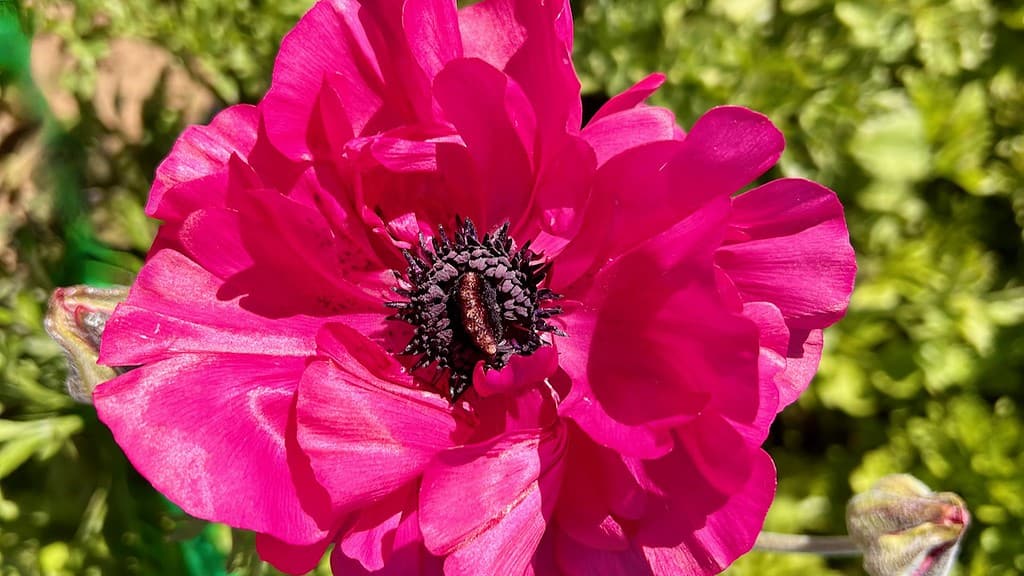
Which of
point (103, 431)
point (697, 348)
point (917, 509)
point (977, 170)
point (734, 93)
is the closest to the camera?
point (697, 348)

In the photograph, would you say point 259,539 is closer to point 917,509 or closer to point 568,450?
point 568,450

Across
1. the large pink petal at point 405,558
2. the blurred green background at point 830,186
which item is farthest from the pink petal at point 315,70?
the blurred green background at point 830,186

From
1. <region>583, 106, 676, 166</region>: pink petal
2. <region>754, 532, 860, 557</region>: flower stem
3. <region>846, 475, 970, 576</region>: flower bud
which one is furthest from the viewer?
<region>754, 532, 860, 557</region>: flower stem

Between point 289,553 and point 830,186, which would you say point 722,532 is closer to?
point 289,553

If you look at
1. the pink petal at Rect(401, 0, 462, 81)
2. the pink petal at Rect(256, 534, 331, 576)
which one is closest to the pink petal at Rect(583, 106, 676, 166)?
the pink petal at Rect(401, 0, 462, 81)

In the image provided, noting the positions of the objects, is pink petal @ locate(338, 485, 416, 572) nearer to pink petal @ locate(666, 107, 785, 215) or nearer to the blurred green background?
pink petal @ locate(666, 107, 785, 215)

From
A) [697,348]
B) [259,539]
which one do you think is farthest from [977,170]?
[259,539]

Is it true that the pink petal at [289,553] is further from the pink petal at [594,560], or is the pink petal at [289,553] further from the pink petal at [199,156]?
the pink petal at [199,156]

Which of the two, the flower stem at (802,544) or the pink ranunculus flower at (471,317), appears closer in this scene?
the pink ranunculus flower at (471,317)
